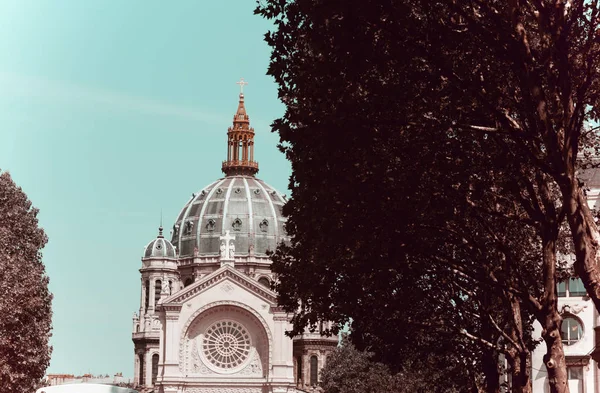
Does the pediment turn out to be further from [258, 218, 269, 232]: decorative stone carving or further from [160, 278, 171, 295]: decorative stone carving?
[258, 218, 269, 232]: decorative stone carving

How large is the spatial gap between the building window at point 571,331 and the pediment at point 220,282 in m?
49.1

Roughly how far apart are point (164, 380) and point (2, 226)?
179 feet

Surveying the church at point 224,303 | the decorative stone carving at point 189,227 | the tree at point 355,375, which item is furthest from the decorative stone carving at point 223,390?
the decorative stone carving at point 189,227

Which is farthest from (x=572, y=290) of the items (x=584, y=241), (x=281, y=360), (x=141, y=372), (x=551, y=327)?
(x=141, y=372)

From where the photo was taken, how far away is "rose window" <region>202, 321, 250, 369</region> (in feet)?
337

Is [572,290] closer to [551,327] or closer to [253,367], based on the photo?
[551,327]

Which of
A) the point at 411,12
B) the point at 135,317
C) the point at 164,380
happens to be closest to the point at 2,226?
the point at 411,12

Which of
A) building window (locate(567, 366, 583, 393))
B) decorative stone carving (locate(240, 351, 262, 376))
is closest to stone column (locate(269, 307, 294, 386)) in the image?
decorative stone carving (locate(240, 351, 262, 376))

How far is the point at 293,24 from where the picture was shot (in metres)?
21.4

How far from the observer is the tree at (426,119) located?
18531 mm

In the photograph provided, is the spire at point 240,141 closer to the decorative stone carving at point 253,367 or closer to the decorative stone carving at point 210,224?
the decorative stone carving at point 210,224

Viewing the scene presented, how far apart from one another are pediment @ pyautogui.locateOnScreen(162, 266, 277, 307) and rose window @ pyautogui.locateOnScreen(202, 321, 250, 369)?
3774 millimetres

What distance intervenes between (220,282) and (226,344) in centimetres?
532

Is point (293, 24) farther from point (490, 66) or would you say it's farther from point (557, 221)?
point (557, 221)
